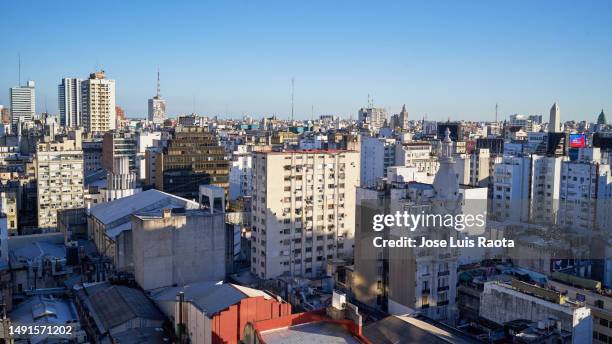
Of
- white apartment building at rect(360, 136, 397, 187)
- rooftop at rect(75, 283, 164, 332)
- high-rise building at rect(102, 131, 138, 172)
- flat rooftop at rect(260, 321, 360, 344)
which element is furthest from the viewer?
high-rise building at rect(102, 131, 138, 172)

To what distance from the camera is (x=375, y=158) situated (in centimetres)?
5328

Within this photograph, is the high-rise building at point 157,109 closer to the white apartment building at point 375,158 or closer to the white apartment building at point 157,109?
the white apartment building at point 157,109

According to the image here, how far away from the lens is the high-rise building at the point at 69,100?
11231 cm

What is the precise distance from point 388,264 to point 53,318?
1170cm

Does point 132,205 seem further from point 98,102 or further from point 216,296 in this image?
point 98,102

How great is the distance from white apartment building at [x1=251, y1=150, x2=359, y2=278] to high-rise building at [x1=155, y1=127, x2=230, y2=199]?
17.1m

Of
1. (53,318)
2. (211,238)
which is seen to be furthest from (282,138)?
(53,318)

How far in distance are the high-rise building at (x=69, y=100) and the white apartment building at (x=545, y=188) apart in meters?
92.2

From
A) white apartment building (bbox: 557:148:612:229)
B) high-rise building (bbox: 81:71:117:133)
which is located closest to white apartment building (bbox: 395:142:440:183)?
white apartment building (bbox: 557:148:612:229)

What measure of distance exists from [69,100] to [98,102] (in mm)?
27975

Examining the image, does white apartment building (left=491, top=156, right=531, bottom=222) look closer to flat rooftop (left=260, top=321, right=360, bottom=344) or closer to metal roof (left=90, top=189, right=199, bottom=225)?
metal roof (left=90, top=189, right=199, bottom=225)

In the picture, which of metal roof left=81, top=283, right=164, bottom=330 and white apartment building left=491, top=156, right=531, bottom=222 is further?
white apartment building left=491, top=156, right=531, bottom=222

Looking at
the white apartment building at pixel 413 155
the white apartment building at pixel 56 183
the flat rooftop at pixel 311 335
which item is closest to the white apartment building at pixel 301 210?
the flat rooftop at pixel 311 335

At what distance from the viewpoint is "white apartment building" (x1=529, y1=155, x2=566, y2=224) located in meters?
39.7
